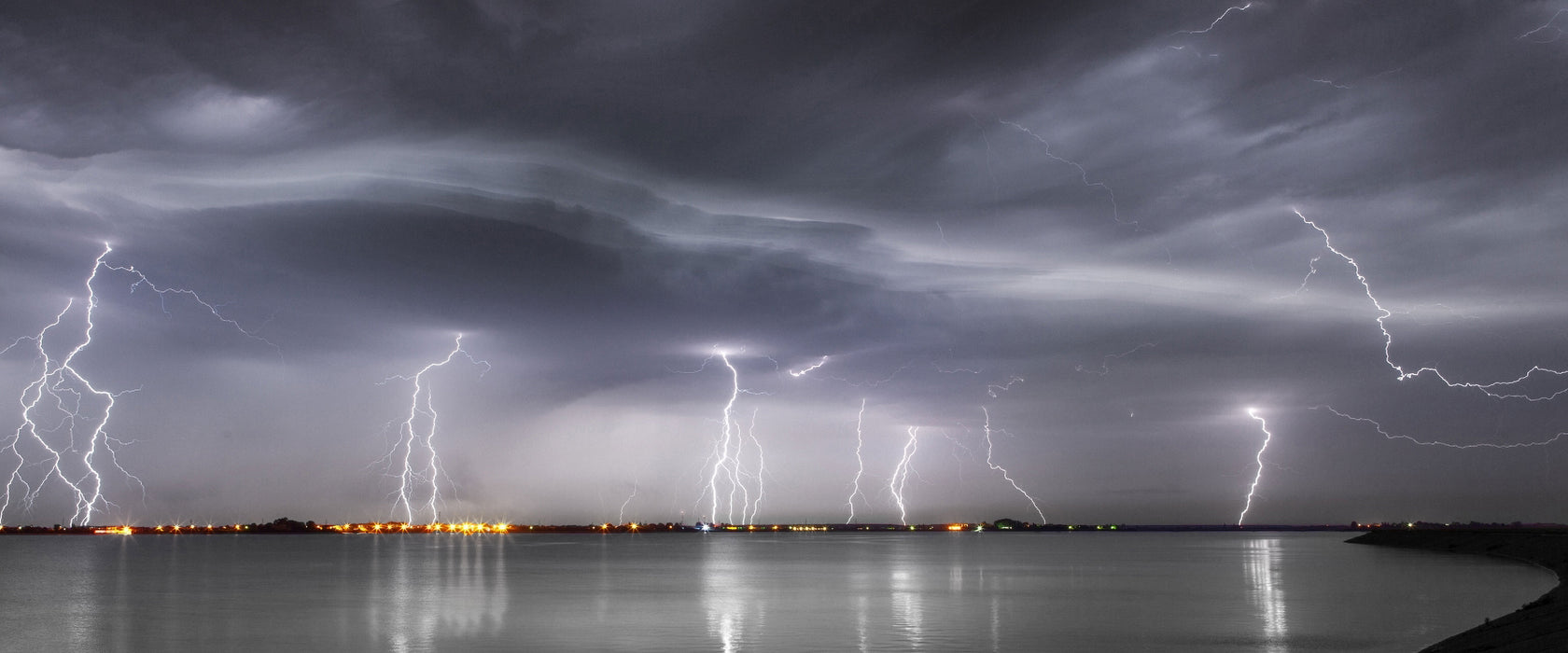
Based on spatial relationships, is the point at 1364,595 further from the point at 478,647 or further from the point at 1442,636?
the point at 478,647

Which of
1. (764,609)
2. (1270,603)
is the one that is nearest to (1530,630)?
(1270,603)

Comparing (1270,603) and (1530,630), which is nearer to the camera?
(1530,630)

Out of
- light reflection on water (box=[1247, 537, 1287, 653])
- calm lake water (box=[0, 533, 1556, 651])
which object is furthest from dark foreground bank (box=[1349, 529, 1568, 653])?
light reflection on water (box=[1247, 537, 1287, 653])

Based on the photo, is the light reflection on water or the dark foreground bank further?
the light reflection on water

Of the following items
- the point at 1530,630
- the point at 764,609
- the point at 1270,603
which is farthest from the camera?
the point at 1270,603

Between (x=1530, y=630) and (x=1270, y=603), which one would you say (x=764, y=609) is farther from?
(x=1530, y=630)

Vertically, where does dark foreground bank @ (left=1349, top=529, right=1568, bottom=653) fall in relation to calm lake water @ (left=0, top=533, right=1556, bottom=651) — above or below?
above

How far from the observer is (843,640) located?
27531mm

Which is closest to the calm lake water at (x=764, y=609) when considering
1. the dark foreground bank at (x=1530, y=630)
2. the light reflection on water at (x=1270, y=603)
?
the light reflection on water at (x=1270, y=603)

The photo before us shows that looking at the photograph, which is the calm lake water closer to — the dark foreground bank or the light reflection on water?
the light reflection on water

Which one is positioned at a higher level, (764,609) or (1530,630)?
(1530,630)

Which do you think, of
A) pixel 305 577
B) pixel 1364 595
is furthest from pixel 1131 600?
pixel 305 577

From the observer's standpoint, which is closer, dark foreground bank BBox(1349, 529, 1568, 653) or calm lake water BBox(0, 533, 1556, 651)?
dark foreground bank BBox(1349, 529, 1568, 653)

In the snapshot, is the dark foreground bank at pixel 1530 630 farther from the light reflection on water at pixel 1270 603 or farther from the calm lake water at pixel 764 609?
the light reflection on water at pixel 1270 603
